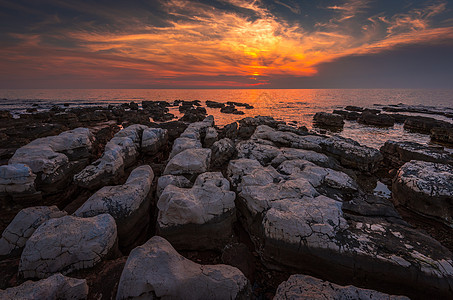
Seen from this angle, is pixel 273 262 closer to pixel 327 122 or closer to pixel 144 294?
pixel 144 294

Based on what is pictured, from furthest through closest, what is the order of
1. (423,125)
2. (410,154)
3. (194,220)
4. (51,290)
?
(423,125) → (410,154) → (194,220) → (51,290)

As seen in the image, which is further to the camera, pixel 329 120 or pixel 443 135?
pixel 329 120

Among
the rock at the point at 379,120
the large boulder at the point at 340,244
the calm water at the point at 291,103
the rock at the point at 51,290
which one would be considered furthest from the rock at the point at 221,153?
the rock at the point at 379,120

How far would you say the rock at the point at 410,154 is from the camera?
10542mm

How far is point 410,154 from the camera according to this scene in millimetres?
11695

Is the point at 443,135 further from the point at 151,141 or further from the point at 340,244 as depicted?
the point at 151,141

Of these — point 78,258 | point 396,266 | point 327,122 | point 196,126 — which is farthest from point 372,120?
point 78,258

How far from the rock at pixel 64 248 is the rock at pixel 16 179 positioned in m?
3.73

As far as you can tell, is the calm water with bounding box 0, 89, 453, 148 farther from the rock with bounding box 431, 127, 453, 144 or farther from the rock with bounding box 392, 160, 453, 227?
the rock with bounding box 392, 160, 453, 227

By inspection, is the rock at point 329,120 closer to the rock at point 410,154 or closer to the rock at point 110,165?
the rock at point 410,154

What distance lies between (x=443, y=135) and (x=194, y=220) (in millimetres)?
31412

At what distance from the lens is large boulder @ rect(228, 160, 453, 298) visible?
398 cm

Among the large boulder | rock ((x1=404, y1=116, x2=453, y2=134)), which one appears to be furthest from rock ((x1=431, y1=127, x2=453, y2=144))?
the large boulder

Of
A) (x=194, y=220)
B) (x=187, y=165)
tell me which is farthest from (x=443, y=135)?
(x=194, y=220)
